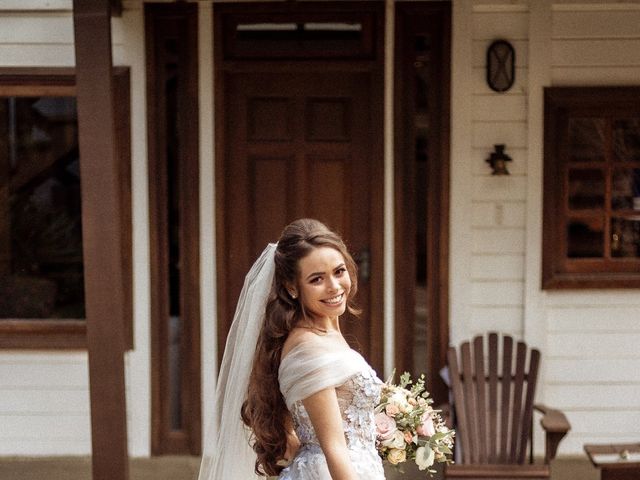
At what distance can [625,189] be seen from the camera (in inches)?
225

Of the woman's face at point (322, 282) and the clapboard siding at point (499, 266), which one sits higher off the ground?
the woman's face at point (322, 282)

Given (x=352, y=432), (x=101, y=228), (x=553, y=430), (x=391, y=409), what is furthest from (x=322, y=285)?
(x=553, y=430)

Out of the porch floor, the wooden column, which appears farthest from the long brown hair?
the porch floor

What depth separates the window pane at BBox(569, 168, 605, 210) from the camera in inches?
225

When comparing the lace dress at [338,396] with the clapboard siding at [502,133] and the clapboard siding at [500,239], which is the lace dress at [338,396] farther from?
the clapboard siding at [502,133]

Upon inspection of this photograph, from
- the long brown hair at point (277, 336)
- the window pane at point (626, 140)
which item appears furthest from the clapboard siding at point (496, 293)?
the long brown hair at point (277, 336)

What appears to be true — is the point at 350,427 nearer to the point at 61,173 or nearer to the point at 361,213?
the point at 361,213

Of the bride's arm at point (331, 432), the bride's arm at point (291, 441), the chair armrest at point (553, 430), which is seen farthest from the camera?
the chair armrest at point (553, 430)

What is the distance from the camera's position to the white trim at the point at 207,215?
5.63m

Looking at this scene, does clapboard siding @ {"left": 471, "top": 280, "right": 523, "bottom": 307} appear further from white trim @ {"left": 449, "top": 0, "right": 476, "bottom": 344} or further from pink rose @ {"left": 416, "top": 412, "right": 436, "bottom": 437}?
pink rose @ {"left": 416, "top": 412, "right": 436, "bottom": 437}

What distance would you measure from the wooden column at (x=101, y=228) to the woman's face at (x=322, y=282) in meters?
1.55

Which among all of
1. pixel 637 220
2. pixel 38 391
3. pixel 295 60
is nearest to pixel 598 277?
pixel 637 220

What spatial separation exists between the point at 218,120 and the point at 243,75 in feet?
1.03

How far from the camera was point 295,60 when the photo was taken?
5668 mm
